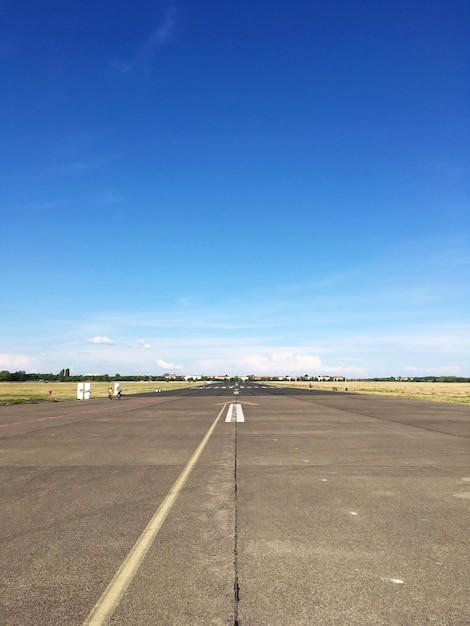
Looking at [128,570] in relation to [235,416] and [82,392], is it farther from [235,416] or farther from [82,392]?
[82,392]

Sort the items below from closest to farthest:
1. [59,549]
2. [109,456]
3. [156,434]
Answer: [59,549]
[109,456]
[156,434]

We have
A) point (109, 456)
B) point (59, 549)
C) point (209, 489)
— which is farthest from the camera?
point (109, 456)

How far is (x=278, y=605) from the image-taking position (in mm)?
3641

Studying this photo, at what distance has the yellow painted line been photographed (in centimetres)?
353

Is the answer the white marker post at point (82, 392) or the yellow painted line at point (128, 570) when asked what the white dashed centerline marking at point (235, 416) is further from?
the white marker post at point (82, 392)

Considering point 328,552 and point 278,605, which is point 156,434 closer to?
point 328,552

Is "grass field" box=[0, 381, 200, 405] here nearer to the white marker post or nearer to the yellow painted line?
the white marker post

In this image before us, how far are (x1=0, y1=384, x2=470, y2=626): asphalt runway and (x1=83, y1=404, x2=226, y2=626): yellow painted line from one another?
→ 0.06 feet

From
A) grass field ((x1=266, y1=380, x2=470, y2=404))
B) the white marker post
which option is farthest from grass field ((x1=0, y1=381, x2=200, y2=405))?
grass field ((x1=266, y1=380, x2=470, y2=404))

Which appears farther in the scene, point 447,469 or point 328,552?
point 447,469

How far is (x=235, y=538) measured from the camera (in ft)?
17.1

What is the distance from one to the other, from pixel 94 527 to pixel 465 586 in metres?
4.14

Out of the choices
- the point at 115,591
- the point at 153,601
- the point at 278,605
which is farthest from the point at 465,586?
the point at 115,591

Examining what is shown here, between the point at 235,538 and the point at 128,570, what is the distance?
1.37 meters
